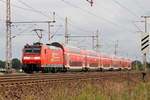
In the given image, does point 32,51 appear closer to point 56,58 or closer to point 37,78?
point 56,58

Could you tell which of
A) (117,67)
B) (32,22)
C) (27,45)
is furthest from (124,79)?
(117,67)

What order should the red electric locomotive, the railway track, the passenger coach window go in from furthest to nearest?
the passenger coach window, the red electric locomotive, the railway track

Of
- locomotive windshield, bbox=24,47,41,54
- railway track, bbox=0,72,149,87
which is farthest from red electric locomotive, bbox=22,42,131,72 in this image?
railway track, bbox=0,72,149,87

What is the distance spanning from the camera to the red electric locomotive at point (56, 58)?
92.7ft

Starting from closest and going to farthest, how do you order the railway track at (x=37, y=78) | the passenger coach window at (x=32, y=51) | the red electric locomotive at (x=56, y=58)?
the railway track at (x=37, y=78)
the red electric locomotive at (x=56, y=58)
the passenger coach window at (x=32, y=51)

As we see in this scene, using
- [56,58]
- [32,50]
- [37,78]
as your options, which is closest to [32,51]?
[32,50]

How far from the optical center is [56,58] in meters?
31.0

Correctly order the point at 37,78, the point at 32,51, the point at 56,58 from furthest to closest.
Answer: the point at 56,58, the point at 32,51, the point at 37,78

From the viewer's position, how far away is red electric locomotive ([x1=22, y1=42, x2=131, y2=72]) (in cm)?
2827

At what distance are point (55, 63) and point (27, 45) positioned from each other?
132 inches

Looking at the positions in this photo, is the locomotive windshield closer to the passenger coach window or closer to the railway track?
the passenger coach window

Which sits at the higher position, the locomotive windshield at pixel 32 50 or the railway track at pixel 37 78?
the locomotive windshield at pixel 32 50

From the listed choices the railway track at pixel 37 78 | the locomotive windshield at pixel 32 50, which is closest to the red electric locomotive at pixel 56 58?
the locomotive windshield at pixel 32 50

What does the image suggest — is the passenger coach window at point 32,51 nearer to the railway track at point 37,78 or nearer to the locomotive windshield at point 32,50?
the locomotive windshield at point 32,50
